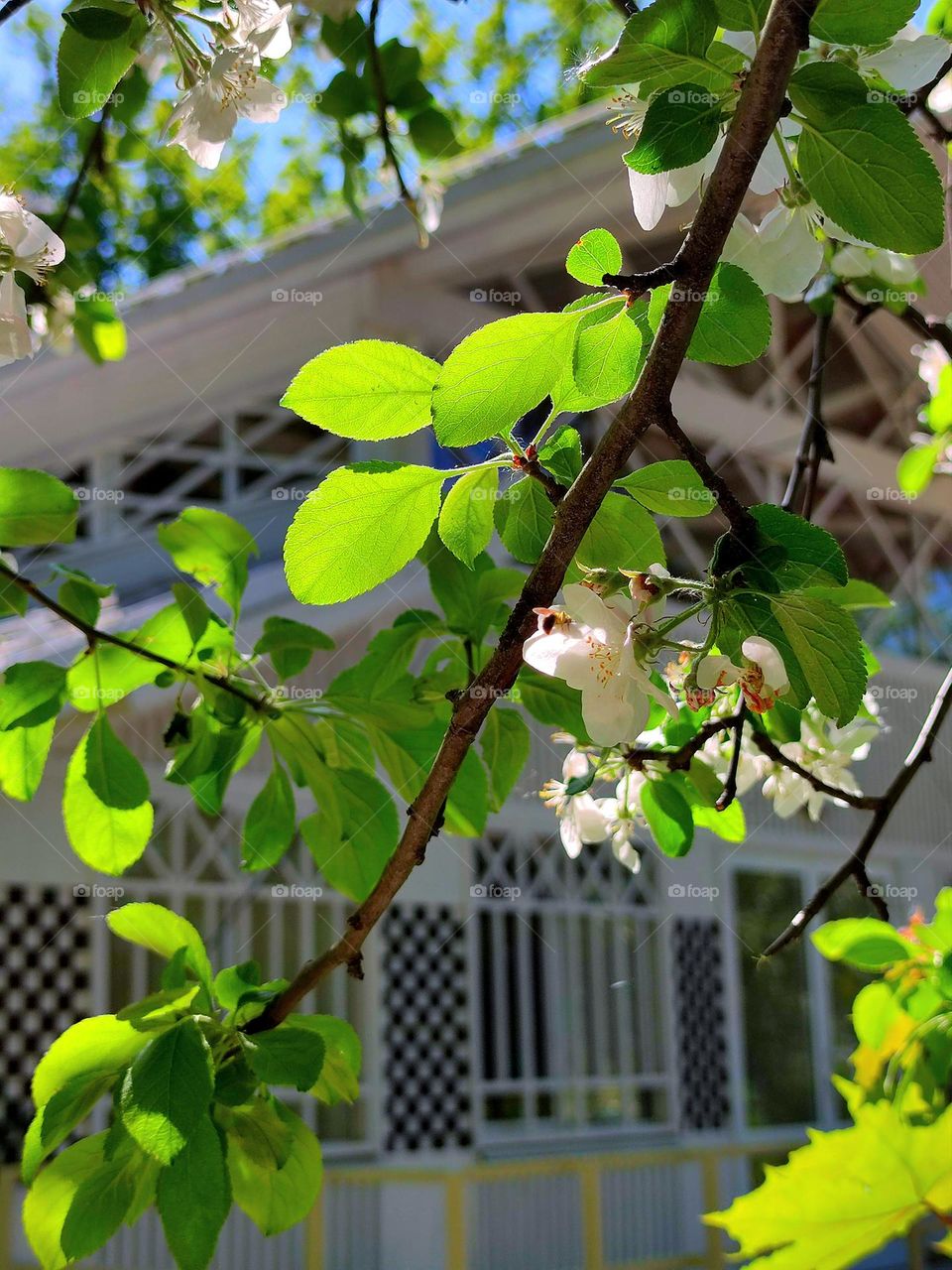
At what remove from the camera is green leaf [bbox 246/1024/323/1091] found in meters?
0.74

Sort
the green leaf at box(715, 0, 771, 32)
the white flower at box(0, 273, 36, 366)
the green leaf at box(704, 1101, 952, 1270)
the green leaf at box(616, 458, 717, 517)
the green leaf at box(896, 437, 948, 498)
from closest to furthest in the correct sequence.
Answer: the green leaf at box(704, 1101, 952, 1270) < the green leaf at box(715, 0, 771, 32) < the green leaf at box(616, 458, 717, 517) < the white flower at box(0, 273, 36, 366) < the green leaf at box(896, 437, 948, 498)

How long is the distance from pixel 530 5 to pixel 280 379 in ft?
34.7

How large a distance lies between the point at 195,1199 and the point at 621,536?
1.34 ft

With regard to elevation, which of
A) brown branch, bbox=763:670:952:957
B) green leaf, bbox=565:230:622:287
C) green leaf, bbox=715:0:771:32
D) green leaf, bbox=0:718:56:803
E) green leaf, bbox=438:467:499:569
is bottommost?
brown branch, bbox=763:670:952:957

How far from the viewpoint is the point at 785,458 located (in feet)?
26.6

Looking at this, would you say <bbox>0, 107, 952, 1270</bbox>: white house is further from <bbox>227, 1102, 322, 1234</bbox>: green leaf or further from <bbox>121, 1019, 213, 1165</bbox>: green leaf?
<bbox>121, 1019, 213, 1165</bbox>: green leaf

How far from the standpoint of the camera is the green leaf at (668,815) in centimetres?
96

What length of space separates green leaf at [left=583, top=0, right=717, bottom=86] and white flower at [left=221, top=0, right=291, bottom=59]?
401 mm

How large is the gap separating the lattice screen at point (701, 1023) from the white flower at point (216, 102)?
8.04m

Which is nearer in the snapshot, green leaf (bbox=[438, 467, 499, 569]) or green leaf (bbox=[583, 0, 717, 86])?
green leaf (bbox=[583, 0, 717, 86])

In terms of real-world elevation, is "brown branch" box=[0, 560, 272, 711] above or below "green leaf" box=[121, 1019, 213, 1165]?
above

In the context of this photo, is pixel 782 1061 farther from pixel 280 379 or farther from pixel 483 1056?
pixel 280 379

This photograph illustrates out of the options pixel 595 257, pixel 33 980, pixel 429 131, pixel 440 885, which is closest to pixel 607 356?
pixel 595 257

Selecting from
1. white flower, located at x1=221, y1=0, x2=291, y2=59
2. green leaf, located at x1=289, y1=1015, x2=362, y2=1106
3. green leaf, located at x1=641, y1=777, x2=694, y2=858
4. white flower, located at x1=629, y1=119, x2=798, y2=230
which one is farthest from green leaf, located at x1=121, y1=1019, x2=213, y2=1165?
white flower, located at x1=221, y1=0, x2=291, y2=59
